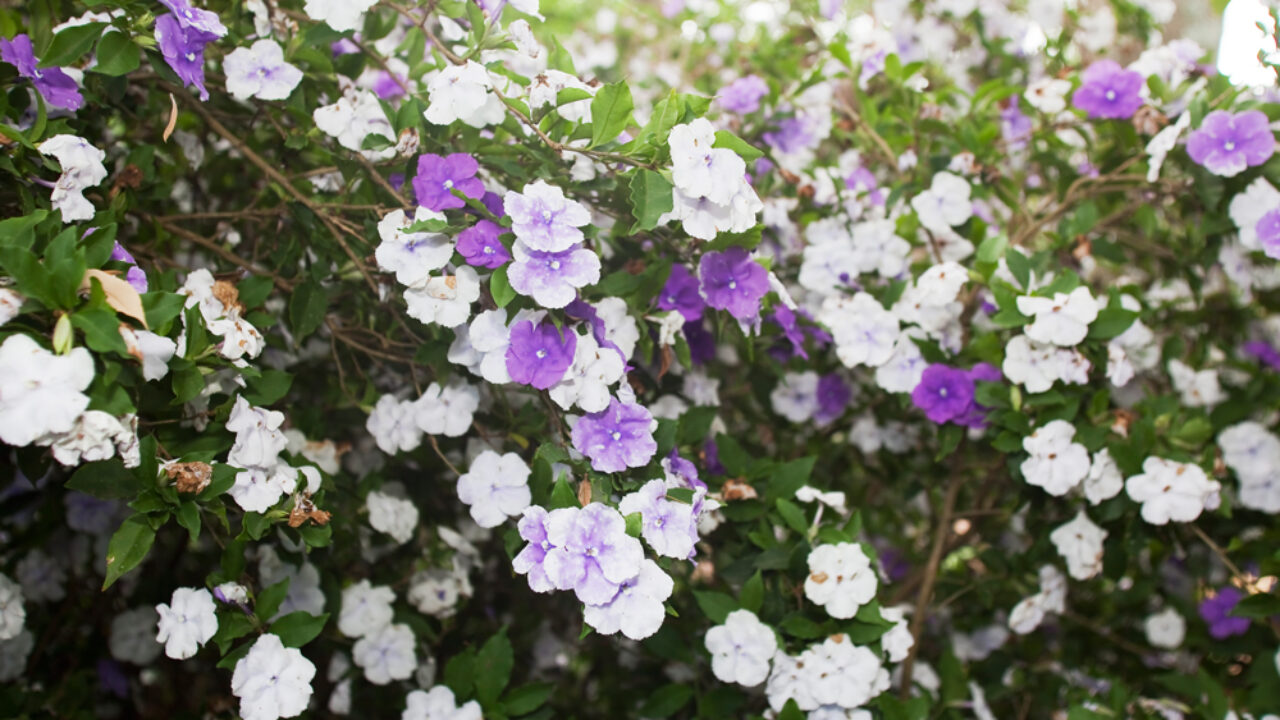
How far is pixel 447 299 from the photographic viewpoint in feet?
4.02

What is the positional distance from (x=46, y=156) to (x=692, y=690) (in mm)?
1302

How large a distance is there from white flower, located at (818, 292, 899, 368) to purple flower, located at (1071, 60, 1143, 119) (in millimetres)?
612

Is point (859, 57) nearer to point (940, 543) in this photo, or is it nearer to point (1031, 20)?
point (1031, 20)

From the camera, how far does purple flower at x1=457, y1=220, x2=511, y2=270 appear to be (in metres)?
1.17

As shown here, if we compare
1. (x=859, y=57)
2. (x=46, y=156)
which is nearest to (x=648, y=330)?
(x=46, y=156)

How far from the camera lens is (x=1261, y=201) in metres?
1.65

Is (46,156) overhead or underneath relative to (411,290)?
overhead

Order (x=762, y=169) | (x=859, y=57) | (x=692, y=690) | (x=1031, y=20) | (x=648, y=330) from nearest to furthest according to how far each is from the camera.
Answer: (x=648, y=330), (x=692, y=690), (x=762, y=169), (x=859, y=57), (x=1031, y=20)

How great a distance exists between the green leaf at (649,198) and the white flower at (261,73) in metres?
0.59

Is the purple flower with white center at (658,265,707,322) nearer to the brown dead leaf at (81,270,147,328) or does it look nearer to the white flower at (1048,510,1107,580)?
the brown dead leaf at (81,270,147,328)

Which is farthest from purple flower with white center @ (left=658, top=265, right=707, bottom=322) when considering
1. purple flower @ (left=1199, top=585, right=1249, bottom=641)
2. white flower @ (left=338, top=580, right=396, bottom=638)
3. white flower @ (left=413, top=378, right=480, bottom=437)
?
purple flower @ (left=1199, top=585, right=1249, bottom=641)

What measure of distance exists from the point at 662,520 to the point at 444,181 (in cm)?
55

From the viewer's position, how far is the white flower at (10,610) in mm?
1346

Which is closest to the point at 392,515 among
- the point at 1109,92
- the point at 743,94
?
the point at 743,94
